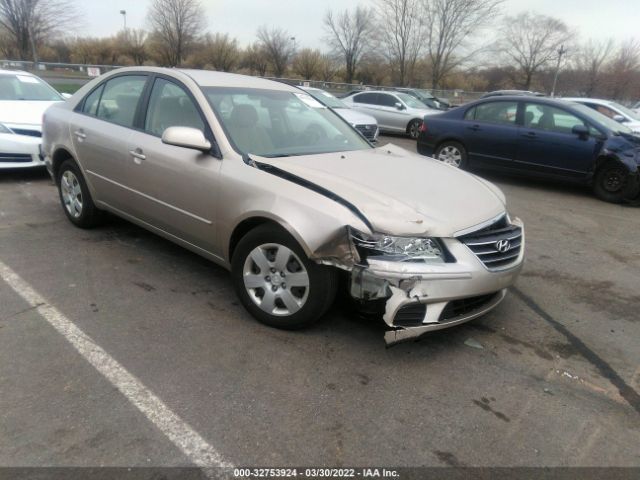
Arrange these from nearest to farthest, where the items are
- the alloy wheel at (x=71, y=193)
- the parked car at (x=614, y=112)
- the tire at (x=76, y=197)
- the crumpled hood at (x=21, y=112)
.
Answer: the tire at (x=76, y=197)
the alloy wheel at (x=71, y=193)
the crumpled hood at (x=21, y=112)
the parked car at (x=614, y=112)

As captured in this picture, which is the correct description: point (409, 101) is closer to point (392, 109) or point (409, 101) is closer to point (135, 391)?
point (392, 109)

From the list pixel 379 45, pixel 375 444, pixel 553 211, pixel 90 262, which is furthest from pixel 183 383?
pixel 379 45

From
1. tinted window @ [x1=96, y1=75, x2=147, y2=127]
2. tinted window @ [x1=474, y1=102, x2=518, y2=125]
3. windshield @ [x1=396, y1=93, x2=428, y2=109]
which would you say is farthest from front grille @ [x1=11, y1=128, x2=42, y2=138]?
windshield @ [x1=396, y1=93, x2=428, y2=109]

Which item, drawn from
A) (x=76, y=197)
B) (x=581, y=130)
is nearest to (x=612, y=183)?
(x=581, y=130)

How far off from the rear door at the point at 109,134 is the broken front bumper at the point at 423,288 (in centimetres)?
245

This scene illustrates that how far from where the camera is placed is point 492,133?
28.8 feet

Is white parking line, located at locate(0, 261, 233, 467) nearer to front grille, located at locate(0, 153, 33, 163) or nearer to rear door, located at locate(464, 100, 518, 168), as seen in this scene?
front grille, located at locate(0, 153, 33, 163)

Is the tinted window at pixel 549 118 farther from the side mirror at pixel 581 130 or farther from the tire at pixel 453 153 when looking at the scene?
the tire at pixel 453 153

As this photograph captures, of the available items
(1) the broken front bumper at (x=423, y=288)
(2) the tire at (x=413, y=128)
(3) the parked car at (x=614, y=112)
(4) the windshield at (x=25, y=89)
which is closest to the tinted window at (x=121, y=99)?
(1) the broken front bumper at (x=423, y=288)

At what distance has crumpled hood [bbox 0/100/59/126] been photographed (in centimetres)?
718

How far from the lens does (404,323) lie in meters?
2.91

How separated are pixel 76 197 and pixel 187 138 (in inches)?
92.5

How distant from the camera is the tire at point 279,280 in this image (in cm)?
308

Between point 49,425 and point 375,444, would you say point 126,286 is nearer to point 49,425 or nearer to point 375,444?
point 49,425
